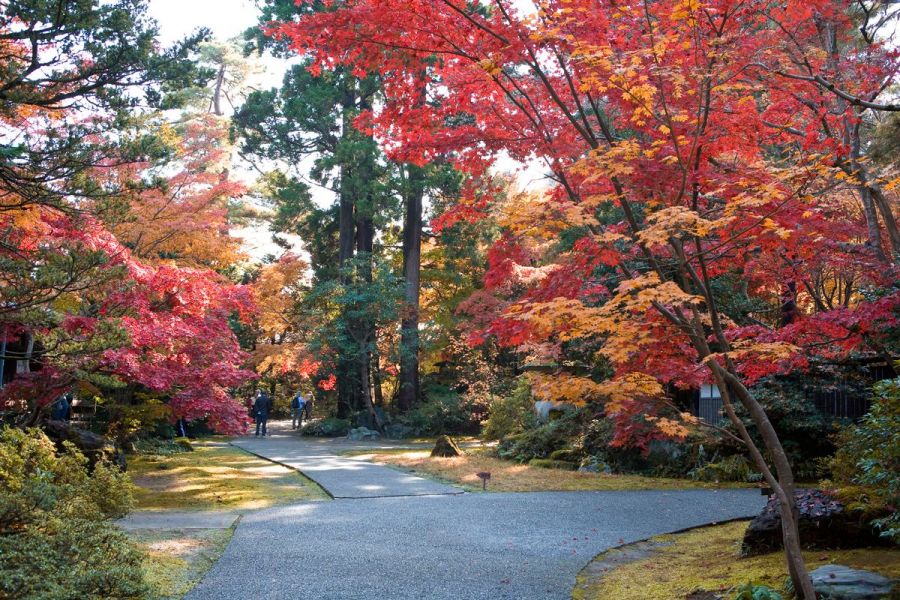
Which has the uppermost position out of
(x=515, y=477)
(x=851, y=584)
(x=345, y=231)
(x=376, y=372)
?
(x=345, y=231)

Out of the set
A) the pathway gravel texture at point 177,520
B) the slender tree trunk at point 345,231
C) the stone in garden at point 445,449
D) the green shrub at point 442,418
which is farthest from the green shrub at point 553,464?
the slender tree trunk at point 345,231

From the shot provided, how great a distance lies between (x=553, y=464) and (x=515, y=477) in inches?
67.1

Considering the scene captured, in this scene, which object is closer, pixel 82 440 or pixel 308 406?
pixel 82 440

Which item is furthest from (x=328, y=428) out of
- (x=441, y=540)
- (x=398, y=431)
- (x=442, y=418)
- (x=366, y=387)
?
(x=441, y=540)

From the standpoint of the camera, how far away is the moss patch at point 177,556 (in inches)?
191

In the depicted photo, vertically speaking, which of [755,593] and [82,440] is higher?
[82,440]

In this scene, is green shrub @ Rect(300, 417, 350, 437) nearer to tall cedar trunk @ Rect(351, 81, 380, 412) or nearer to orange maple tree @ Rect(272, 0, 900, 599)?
tall cedar trunk @ Rect(351, 81, 380, 412)

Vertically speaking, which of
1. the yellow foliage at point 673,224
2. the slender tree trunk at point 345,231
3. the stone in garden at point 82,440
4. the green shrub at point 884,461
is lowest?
the stone in garden at point 82,440

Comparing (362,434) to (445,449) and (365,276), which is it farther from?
(445,449)

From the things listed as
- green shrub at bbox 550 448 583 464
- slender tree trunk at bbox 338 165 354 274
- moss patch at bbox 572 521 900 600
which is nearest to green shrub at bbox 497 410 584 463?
green shrub at bbox 550 448 583 464

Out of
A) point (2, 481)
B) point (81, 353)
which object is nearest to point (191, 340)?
point (81, 353)

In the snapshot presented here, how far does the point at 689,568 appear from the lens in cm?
561

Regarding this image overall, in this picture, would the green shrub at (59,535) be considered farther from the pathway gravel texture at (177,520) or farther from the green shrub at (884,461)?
the green shrub at (884,461)

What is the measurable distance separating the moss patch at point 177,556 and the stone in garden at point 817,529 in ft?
14.4
